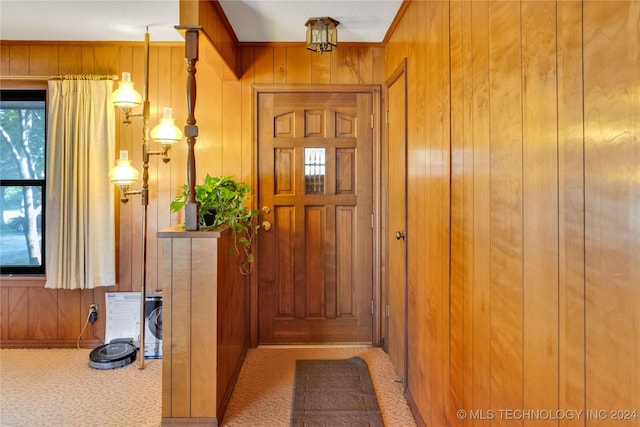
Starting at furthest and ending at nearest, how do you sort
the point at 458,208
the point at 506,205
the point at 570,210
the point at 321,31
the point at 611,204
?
the point at 321,31
the point at 458,208
the point at 506,205
the point at 570,210
the point at 611,204

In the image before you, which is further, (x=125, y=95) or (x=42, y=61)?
(x=42, y=61)

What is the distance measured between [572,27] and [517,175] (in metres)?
0.37

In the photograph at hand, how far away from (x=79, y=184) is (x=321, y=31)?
6.90 feet

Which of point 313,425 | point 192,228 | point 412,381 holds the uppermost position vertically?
point 192,228

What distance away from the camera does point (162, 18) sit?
2469mm

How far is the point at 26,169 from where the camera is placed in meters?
2.89

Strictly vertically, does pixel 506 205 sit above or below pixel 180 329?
above

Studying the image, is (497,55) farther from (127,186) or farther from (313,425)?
(127,186)

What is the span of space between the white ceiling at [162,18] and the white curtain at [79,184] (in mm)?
378

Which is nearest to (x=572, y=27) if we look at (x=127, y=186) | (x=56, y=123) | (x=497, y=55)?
(x=497, y=55)

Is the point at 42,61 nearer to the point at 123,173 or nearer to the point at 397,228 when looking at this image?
the point at 123,173

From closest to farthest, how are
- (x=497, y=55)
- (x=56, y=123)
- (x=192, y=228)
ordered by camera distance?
(x=497, y=55) < (x=192, y=228) < (x=56, y=123)

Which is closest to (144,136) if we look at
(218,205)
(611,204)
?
(218,205)

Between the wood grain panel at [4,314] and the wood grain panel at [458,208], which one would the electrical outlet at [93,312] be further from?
the wood grain panel at [458,208]
